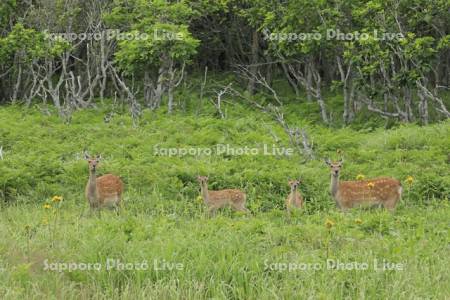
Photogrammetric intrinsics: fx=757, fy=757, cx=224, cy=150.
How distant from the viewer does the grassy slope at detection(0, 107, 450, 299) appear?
747cm

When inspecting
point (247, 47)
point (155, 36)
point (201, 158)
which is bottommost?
point (201, 158)

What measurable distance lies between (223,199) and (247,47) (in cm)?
1519

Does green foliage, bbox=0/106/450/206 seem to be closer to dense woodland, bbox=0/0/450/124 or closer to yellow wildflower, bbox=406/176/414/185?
yellow wildflower, bbox=406/176/414/185

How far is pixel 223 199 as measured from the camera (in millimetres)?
11125

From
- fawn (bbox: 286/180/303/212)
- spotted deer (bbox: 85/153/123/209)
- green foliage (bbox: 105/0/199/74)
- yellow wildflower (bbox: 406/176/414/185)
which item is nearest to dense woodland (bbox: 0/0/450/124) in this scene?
green foliage (bbox: 105/0/199/74)

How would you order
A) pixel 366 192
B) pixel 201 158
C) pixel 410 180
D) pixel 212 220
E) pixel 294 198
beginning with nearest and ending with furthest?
pixel 212 220
pixel 294 198
pixel 366 192
pixel 410 180
pixel 201 158

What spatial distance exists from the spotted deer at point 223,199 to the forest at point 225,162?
0.07 feet

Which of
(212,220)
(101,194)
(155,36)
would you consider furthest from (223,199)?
(155,36)

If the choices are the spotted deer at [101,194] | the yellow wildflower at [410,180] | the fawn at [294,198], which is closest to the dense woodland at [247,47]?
the yellow wildflower at [410,180]

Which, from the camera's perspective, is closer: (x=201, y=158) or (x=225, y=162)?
(x=225, y=162)

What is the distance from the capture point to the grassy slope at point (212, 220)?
24.5ft

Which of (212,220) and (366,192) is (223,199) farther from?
(366,192)

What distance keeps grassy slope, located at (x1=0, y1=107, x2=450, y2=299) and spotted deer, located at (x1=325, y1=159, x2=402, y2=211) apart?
0.71ft

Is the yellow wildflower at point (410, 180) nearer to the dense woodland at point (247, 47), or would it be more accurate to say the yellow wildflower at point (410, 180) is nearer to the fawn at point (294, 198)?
the fawn at point (294, 198)
